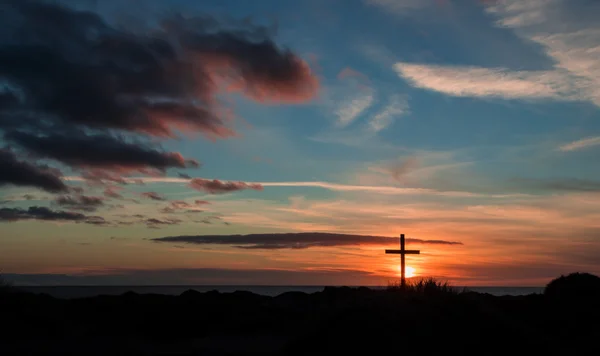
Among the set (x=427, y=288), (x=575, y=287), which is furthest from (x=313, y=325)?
(x=575, y=287)

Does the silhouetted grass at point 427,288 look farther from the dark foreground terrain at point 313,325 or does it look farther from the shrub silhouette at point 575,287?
the shrub silhouette at point 575,287

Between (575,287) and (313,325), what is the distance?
1474cm

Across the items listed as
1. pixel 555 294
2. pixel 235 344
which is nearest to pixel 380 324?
pixel 235 344

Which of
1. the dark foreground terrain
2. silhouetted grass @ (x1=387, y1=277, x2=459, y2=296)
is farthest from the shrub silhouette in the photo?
silhouetted grass @ (x1=387, y1=277, x2=459, y2=296)

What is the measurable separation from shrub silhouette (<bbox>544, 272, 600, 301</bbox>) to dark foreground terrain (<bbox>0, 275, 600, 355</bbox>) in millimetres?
66

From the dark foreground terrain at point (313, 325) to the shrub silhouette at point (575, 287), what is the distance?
0.22 ft

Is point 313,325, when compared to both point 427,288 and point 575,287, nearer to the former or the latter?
point 427,288

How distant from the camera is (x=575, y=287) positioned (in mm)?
25531

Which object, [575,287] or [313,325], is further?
[575,287]

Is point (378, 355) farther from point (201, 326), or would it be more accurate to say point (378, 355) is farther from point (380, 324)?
point (201, 326)

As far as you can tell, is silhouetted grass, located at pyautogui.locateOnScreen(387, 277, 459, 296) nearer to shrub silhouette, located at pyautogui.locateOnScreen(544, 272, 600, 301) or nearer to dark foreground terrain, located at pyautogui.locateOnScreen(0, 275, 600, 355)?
dark foreground terrain, located at pyautogui.locateOnScreen(0, 275, 600, 355)

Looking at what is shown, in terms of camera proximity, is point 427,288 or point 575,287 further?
point 575,287

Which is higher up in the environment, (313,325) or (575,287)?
(575,287)

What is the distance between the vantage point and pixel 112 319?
73.6 ft
